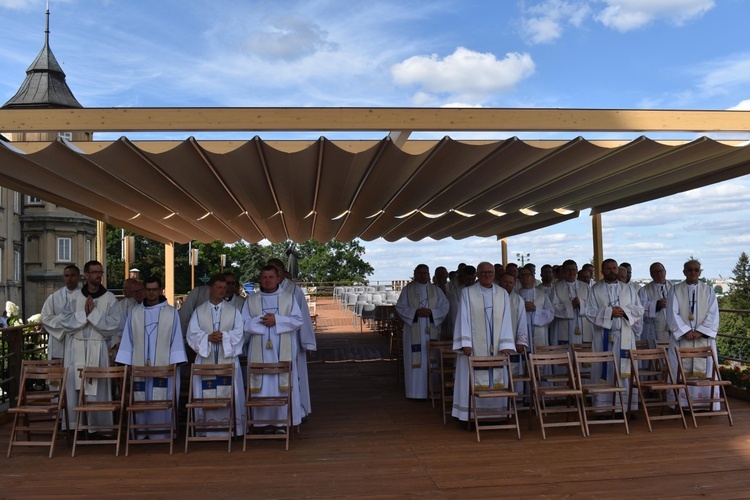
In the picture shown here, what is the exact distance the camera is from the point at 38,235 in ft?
133

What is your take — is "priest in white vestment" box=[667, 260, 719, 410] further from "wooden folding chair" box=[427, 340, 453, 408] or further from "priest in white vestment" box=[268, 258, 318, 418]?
"priest in white vestment" box=[268, 258, 318, 418]

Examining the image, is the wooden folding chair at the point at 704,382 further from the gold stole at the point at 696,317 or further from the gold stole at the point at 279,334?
the gold stole at the point at 279,334

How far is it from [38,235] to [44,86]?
10.8 meters

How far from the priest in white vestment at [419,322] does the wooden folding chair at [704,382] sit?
3112 millimetres

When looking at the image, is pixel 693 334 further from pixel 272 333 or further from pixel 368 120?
pixel 272 333

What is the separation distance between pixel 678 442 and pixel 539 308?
2.65 meters

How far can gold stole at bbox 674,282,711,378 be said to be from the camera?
7.41m

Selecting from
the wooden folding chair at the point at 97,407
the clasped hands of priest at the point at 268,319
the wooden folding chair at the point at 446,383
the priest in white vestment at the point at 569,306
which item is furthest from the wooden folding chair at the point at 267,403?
the priest in white vestment at the point at 569,306

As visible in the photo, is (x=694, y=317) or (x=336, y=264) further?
(x=336, y=264)

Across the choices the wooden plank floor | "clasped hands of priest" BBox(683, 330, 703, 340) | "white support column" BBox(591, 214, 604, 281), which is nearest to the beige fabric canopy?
"white support column" BBox(591, 214, 604, 281)

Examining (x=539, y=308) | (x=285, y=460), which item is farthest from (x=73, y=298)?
(x=539, y=308)

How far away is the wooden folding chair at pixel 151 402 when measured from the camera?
6.04 m

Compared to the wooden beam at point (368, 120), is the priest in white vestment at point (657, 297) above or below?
below

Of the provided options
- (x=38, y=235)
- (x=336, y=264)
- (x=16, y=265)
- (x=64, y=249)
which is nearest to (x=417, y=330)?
(x=16, y=265)
